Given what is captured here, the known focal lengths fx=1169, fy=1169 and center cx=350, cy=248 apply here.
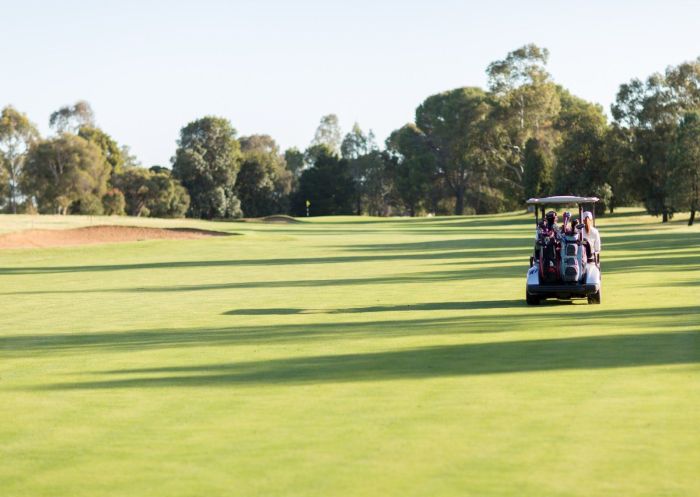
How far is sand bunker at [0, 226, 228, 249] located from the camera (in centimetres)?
5347

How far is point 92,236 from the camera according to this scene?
59406mm

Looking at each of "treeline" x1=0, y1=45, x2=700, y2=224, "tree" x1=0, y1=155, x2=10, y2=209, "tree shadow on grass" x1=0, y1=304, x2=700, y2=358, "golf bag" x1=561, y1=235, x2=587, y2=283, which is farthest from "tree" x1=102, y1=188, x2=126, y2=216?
"tree shadow on grass" x1=0, y1=304, x2=700, y2=358

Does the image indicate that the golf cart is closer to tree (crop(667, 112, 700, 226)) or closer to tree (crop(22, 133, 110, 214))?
tree (crop(667, 112, 700, 226))

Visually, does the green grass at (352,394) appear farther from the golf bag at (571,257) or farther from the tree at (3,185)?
the tree at (3,185)

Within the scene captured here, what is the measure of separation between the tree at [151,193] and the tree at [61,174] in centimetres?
1050

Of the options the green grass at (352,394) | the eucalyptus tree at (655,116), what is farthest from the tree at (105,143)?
the green grass at (352,394)

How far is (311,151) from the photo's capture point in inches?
6988

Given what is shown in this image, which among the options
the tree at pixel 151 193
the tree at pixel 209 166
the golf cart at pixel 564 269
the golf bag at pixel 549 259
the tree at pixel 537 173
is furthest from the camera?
the tree at pixel 209 166

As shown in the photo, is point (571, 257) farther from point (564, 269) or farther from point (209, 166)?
point (209, 166)

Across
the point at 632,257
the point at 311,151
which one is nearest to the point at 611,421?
the point at 632,257

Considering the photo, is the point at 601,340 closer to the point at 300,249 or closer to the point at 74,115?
the point at 300,249

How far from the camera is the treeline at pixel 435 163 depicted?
80.6 m

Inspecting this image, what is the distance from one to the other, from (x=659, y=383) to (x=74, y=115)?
14262 centimetres

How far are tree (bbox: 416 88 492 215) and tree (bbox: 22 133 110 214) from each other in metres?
37.9
